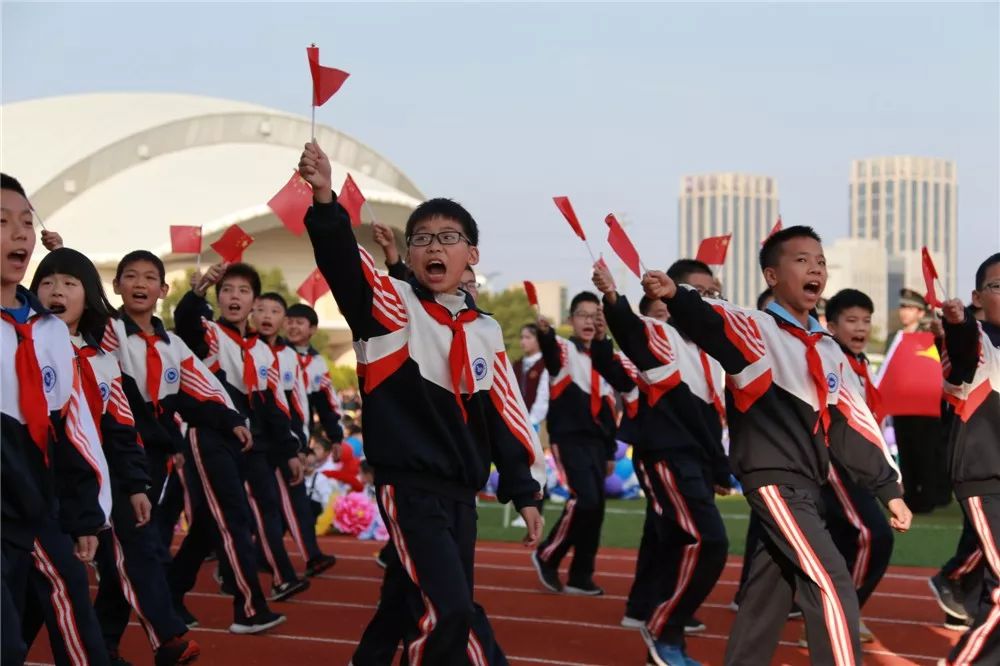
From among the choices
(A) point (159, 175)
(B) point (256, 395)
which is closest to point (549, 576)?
(B) point (256, 395)

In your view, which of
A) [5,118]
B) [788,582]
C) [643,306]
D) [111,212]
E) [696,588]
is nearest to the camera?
[788,582]

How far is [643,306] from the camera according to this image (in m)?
8.73

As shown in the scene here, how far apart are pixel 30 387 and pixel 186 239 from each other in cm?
449

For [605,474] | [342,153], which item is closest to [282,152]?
[342,153]

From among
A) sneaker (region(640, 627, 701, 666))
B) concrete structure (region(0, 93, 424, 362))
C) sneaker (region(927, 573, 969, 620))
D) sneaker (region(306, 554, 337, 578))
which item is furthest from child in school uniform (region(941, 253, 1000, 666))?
concrete structure (region(0, 93, 424, 362))

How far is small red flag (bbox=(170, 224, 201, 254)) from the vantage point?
8484 millimetres

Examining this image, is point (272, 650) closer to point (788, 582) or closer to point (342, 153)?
point (788, 582)

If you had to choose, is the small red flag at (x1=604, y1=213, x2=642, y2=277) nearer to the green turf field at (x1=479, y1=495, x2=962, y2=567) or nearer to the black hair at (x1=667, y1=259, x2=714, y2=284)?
the black hair at (x1=667, y1=259, x2=714, y2=284)

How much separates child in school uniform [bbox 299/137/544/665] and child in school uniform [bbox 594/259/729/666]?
2.01m

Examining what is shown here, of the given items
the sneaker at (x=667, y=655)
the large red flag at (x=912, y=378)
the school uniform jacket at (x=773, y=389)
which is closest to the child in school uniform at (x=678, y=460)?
the sneaker at (x=667, y=655)

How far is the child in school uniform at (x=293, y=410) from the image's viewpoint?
9.80m

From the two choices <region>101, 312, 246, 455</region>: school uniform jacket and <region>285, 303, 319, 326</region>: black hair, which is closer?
<region>101, 312, 246, 455</region>: school uniform jacket

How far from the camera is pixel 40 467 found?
14.1ft

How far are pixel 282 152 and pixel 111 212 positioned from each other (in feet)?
38.4
